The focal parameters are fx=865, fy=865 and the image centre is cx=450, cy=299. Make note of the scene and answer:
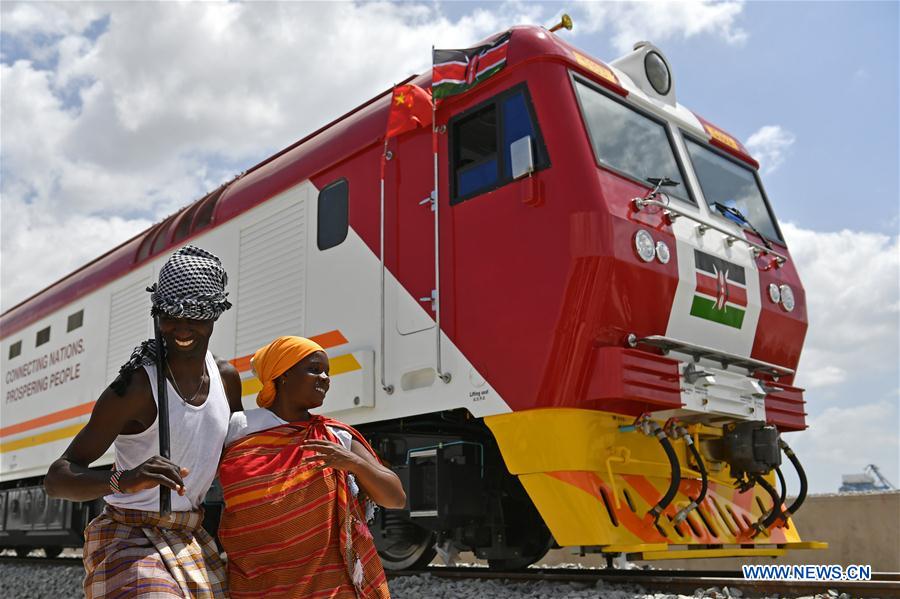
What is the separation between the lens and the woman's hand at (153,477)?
6.84 feet

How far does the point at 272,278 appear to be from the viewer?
270 inches

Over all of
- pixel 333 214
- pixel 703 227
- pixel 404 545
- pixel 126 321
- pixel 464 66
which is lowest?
pixel 404 545

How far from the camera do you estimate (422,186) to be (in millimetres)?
5816

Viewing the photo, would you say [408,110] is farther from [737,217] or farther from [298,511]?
[298,511]

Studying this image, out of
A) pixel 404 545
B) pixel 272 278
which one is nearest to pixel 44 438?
pixel 272 278

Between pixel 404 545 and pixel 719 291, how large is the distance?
304cm

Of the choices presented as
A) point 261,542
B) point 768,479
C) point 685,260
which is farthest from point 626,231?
point 261,542

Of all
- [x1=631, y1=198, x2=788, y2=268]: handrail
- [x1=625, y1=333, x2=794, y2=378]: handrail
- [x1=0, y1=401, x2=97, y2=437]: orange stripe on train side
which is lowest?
[x1=625, y1=333, x2=794, y2=378]: handrail

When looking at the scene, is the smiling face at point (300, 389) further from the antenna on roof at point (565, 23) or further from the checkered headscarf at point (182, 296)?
the antenna on roof at point (565, 23)

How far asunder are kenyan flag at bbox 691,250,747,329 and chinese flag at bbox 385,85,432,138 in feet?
6.65

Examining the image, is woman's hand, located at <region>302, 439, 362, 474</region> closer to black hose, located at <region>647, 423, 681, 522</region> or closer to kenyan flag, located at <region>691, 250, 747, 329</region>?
black hose, located at <region>647, 423, 681, 522</region>

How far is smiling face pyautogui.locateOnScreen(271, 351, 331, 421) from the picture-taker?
2500mm

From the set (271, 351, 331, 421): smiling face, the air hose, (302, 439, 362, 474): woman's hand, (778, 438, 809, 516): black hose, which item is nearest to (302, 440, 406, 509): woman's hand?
(302, 439, 362, 474): woman's hand

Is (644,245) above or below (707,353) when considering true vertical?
above
